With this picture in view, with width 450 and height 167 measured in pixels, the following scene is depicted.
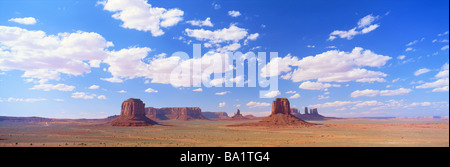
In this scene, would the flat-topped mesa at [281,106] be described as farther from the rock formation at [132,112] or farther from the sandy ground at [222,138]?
the rock formation at [132,112]

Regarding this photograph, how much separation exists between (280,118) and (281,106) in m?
12.7

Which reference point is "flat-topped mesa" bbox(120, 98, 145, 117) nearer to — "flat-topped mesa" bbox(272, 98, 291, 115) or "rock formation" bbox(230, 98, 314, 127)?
"rock formation" bbox(230, 98, 314, 127)

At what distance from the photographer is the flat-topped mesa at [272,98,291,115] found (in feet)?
426

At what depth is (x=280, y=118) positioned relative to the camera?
394 feet

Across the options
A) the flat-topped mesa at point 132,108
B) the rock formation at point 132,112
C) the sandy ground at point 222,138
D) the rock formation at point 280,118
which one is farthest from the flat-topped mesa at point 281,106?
the flat-topped mesa at point 132,108

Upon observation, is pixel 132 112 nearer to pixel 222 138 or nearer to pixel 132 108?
pixel 132 108

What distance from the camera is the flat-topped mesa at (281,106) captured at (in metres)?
130

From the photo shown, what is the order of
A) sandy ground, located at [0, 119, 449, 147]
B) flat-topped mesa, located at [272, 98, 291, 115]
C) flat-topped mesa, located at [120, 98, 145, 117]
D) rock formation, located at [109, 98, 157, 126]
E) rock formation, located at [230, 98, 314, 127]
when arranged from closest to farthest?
sandy ground, located at [0, 119, 449, 147] → rock formation, located at [230, 98, 314, 127] → rock formation, located at [109, 98, 157, 126] → flat-topped mesa, located at [120, 98, 145, 117] → flat-topped mesa, located at [272, 98, 291, 115]

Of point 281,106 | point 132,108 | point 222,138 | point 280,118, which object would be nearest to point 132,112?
point 132,108

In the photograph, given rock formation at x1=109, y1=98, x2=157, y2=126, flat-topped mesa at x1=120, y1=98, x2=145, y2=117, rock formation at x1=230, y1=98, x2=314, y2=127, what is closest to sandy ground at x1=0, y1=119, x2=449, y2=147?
rock formation at x1=230, y1=98, x2=314, y2=127

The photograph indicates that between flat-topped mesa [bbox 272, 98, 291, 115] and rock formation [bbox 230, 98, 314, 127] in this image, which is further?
flat-topped mesa [bbox 272, 98, 291, 115]

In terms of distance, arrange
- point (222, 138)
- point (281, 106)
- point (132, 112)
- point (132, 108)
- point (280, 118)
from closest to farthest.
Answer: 1. point (222, 138)
2. point (280, 118)
3. point (132, 112)
4. point (132, 108)
5. point (281, 106)
